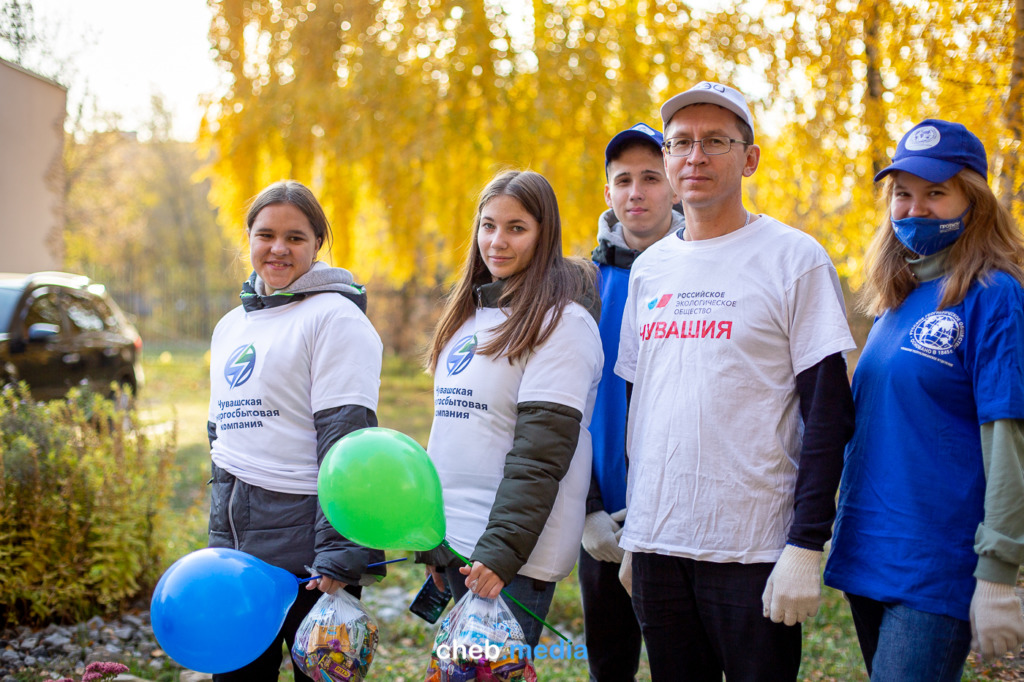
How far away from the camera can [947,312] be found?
1955 millimetres

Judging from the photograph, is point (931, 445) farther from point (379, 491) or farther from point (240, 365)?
point (240, 365)

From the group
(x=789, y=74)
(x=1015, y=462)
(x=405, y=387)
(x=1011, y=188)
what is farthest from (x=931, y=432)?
(x=405, y=387)

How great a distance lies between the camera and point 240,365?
7.94ft

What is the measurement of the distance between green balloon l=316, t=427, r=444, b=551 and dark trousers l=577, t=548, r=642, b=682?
812 millimetres

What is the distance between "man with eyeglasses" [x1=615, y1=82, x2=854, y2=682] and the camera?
194cm

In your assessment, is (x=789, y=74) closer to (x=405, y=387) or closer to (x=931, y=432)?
(x=931, y=432)

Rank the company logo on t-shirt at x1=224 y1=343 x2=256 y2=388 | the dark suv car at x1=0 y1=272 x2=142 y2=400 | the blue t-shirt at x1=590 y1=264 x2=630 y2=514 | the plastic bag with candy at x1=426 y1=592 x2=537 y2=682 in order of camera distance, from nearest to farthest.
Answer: the plastic bag with candy at x1=426 y1=592 x2=537 y2=682
the company logo on t-shirt at x1=224 y1=343 x2=256 y2=388
the blue t-shirt at x1=590 y1=264 x2=630 y2=514
the dark suv car at x1=0 y1=272 x2=142 y2=400

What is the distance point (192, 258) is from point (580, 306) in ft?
93.2

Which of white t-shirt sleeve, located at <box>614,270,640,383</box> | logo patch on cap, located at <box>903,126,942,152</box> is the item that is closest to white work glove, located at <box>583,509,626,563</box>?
white t-shirt sleeve, located at <box>614,270,640,383</box>

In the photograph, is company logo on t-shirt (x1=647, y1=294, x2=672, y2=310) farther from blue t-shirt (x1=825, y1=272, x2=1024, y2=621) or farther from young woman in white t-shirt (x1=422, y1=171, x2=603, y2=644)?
blue t-shirt (x1=825, y1=272, x2=1024, y2=621)

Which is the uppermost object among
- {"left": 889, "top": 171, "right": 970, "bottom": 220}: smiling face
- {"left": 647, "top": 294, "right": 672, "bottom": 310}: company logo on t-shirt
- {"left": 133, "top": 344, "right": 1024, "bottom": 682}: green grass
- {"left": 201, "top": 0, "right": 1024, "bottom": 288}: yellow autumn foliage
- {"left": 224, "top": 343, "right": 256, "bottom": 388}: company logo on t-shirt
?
{"left": 201, "top": 0, "right": 1024, "bottom": 288}: yellow autumn foliage

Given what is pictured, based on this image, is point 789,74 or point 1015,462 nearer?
point 1015,462

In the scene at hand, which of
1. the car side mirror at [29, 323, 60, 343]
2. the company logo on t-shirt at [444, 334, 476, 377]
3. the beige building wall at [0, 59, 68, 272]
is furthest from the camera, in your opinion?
the car side mirror at [29, 323, 60, 343]

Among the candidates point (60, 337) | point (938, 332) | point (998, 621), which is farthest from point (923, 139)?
point (60, 337)
